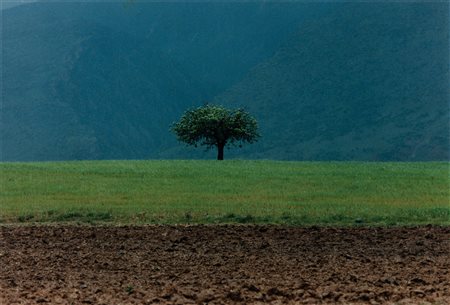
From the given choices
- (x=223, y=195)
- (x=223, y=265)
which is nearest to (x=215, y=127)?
(x=223, y=195)

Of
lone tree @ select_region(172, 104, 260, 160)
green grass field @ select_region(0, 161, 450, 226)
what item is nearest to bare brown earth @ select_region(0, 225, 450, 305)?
green grass field @ select_region(0, 161, 450, 226)

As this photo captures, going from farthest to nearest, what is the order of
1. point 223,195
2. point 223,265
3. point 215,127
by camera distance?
point 215,127 → point 223,195 → point 223,265

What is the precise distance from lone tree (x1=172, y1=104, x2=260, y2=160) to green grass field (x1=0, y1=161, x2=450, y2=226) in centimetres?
1538

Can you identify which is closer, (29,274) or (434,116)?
(29,274)

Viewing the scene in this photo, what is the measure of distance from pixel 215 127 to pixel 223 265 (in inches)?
2050

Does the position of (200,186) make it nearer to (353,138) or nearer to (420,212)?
(420,212)

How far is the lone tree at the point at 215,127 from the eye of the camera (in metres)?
69.6

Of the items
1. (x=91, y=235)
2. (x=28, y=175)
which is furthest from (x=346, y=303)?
(x=28, y=175)

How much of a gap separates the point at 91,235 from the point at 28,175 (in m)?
25.5

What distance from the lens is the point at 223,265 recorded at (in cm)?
1752

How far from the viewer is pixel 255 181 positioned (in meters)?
44.0

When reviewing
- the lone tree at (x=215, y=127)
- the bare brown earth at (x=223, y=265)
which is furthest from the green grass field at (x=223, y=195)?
the lone tree at (x=215, y=127)

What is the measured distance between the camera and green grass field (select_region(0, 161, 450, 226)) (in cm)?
2853

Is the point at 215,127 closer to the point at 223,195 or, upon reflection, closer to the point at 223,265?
the point at 223,195
